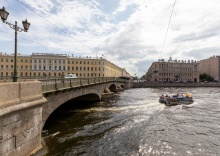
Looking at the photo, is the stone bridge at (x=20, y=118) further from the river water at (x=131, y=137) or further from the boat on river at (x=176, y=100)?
the boat on river at (x=176, y=100)

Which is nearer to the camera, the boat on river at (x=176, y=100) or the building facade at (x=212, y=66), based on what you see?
the boat on river at (x=176, y=100)

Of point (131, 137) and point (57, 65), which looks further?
point (57, 65)

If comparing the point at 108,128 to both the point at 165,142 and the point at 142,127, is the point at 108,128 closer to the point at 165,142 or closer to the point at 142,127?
the point at 142,127

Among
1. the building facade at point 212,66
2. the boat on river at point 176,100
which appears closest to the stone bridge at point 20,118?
the boat on river at point 176,100

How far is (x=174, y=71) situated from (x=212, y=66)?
36.3m

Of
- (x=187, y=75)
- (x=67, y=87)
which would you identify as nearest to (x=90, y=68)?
(x=187, y=75)

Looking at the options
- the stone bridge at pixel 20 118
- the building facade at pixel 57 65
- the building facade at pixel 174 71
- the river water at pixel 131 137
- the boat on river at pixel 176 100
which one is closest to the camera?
the stone bridge at pixel 20 118

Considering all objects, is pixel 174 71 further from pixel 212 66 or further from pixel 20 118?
pixel 20 118

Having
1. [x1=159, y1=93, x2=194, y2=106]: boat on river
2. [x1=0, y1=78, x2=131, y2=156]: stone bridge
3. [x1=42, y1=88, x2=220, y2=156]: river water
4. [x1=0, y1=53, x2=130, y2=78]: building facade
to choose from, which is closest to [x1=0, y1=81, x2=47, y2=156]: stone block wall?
[x1=0, y1=78, x2=131, y2=156]: stone bridge

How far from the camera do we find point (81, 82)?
22.9m

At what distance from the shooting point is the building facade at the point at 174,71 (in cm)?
12769

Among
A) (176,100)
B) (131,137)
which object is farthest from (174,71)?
(131,137)

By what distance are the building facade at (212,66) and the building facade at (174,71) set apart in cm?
1642

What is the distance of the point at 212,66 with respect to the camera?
145875 millimetres
